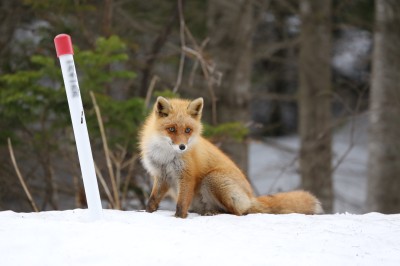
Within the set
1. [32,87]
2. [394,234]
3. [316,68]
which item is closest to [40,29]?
[32,87]

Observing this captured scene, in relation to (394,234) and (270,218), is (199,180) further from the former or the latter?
(394,234)

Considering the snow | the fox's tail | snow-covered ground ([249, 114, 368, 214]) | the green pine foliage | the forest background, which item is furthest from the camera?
snow-covered ground ([249, 114, 368, 214])

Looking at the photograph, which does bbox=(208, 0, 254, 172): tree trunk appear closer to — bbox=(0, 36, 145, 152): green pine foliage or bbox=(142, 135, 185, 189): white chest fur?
bbox=(0, 36, 145, 152): green pine foliage

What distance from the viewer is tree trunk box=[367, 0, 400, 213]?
11484 mm

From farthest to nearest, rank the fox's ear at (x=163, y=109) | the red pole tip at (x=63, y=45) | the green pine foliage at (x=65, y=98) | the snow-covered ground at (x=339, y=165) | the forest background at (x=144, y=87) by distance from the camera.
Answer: the snow-covered ground at (x=339, y=165) → the forest background at (x=144, y=87) → the green pine foliage at (x=65, y=98) → the fox's ear at (x=163, y=109) → the red pole tip at (x=63, y=45)

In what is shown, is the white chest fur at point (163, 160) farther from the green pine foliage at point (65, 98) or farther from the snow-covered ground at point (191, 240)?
the green pine foliage at point (65, 98)

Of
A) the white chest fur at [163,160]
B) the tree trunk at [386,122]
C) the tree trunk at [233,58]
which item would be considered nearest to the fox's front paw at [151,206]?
the white chest fur at [163,160]

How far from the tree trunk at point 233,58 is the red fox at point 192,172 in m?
5.46

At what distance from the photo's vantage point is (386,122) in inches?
453

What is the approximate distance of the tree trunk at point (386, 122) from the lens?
37.7 ft

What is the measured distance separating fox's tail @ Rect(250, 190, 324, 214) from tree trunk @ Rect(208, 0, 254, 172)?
211 inches

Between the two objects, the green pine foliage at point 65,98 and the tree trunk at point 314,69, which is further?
the tree trunk at point 314,69

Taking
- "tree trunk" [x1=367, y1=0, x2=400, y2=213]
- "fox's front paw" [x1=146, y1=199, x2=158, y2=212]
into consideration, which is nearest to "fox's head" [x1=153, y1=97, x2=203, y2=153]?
"fox's front paw" [x1=146, y1=199, x2=158, y2=212]

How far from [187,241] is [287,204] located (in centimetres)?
195
